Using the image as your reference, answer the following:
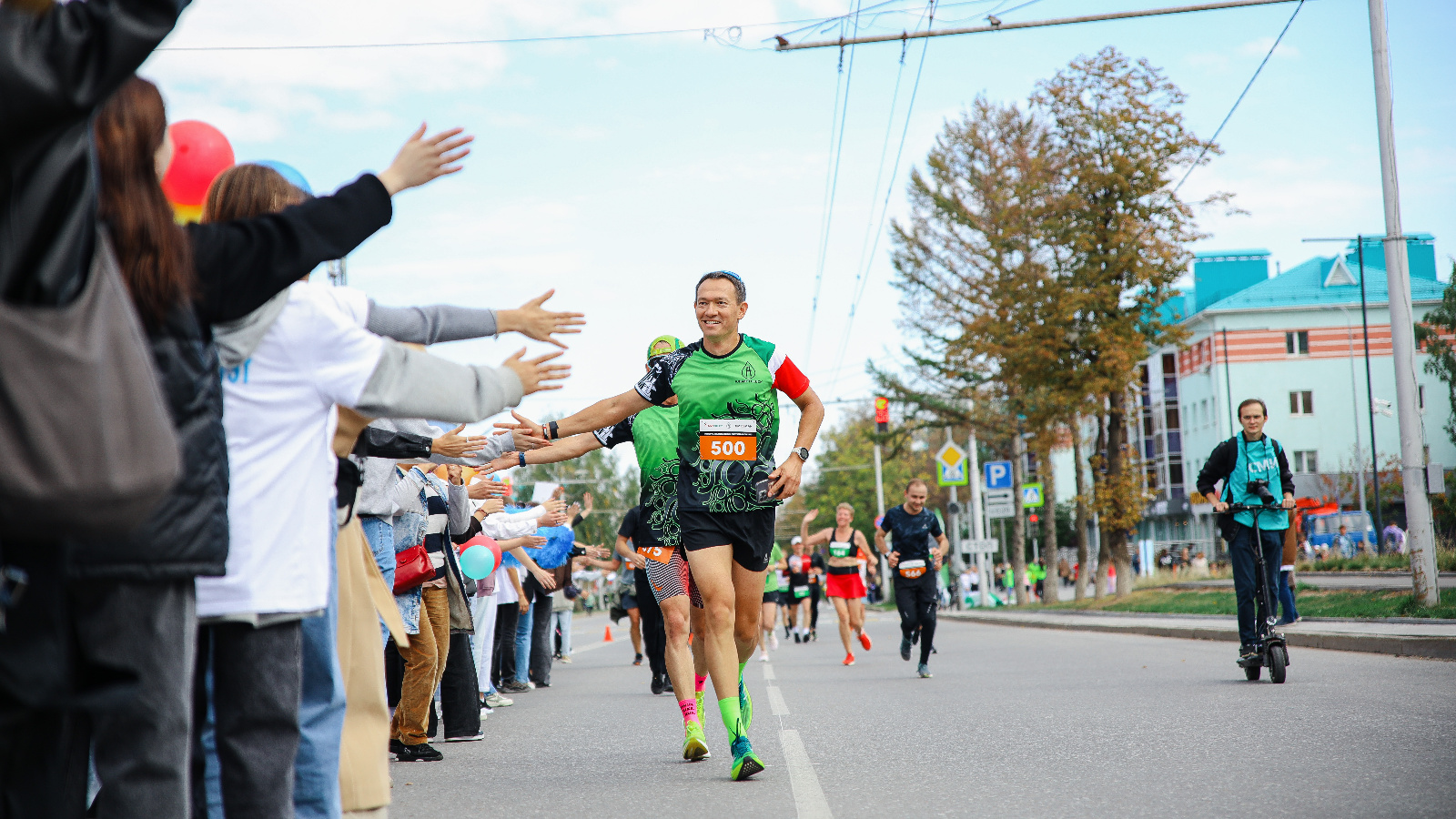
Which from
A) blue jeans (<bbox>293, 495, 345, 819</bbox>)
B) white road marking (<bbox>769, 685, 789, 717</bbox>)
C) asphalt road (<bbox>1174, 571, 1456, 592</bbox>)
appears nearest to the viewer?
→ blue jeans (<bbox>293, 495, 345, 819</bbox>)

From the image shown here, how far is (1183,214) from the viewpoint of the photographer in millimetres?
32062

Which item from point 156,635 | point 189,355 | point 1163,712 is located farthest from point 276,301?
point 1163,712

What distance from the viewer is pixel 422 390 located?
3395 millimetres

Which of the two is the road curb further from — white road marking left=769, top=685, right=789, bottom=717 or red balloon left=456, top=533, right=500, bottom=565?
red balloon left=456, top=533, right=500, bottom=565

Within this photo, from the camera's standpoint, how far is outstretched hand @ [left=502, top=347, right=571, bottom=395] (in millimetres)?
3703

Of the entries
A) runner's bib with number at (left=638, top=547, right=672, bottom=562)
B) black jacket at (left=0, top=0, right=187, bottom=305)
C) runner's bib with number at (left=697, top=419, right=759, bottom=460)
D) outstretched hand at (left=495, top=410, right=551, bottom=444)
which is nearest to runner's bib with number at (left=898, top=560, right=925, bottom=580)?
runner's bib with number at (left=638, top=547, right=672, bottom=562)

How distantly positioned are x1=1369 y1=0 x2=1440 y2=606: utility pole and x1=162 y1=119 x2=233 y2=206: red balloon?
15.1m

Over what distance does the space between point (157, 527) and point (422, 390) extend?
81 cm

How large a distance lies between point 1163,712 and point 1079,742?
161 centimetres

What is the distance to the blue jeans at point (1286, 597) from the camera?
11055 millimetres

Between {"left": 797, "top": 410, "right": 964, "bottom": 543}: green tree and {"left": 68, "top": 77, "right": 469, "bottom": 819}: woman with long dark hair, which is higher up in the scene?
{"left": 797, "top": 410, "right": 964, "bottom": 543}: green tree

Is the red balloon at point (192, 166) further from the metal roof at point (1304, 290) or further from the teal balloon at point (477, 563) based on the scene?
the metal roof at point (1304, 290)

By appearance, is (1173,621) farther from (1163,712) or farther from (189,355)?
(189,355)

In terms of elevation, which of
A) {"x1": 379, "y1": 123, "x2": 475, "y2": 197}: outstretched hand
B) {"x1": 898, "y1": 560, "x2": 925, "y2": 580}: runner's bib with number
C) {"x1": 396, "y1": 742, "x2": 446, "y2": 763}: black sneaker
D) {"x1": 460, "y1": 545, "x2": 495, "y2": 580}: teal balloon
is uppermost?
{"x1": 379, "y1": 123, "x2": 475, "y2": 197}: outstretched hand
